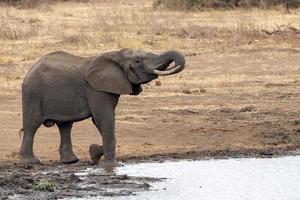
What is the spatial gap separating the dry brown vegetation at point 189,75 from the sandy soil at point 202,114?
0.02 metres

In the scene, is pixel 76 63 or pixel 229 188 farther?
pixel 76 63

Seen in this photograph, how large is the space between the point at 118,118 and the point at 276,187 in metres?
5.43

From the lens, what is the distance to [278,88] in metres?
19.6

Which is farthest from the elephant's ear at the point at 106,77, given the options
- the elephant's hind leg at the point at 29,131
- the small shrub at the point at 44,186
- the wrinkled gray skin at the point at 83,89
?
the small shrub at the point at 44,186

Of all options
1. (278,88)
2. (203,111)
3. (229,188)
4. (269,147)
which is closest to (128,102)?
(203,111)

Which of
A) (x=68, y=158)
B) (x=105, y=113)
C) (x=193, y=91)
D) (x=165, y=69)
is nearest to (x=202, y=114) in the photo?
(x=193, y=91)

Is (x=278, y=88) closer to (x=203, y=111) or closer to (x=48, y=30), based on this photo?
(x=203, y=111)

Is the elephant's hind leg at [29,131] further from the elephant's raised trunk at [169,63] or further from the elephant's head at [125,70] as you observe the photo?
the elephant's raised trunk at [169,63]

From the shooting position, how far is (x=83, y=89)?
1227 cm

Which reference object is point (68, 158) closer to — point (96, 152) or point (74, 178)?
point (96, 152)

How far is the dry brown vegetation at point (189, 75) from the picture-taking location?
15.0 m

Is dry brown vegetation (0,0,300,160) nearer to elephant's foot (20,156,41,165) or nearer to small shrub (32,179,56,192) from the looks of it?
elephant's foot (20,156,41,165)

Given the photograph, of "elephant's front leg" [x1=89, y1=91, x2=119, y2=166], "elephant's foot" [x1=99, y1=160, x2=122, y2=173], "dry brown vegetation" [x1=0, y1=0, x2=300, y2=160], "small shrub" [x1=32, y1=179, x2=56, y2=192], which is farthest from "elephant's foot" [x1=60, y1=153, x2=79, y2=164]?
"small shrub" [x1=32, y1=179, x2=56, y2=192]

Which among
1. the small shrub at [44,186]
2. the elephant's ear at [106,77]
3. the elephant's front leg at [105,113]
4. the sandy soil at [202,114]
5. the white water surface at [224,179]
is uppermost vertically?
the elephant's ear at [106,77]
